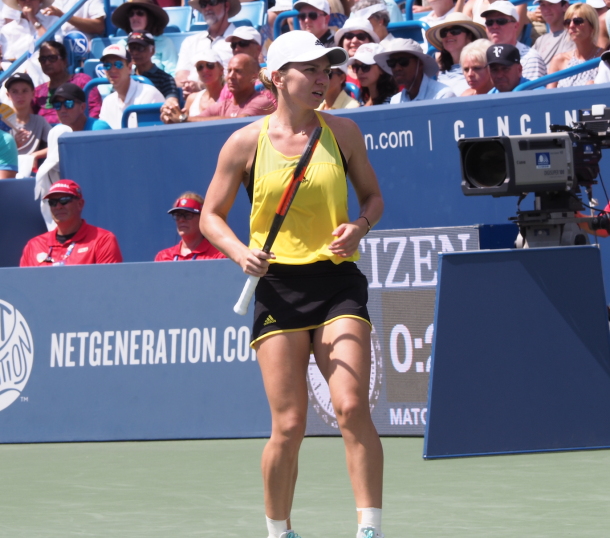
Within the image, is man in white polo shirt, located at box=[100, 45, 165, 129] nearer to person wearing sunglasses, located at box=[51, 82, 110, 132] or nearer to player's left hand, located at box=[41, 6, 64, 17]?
person wearing sunglasses, located at box=[51, 82, 110, 132]

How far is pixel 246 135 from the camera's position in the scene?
3.82 meters

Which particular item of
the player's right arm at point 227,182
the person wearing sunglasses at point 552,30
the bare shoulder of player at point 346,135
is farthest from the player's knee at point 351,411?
the person wearing sunglasses at point 552,30

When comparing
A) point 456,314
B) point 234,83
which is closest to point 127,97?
point 234,83

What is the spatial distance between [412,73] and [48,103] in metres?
5.50

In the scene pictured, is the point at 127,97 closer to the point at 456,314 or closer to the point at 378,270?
the point at 378,270

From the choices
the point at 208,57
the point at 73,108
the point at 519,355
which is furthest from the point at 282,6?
the point at 519,355

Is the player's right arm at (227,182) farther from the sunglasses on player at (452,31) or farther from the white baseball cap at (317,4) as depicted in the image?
the white baseball cap at (317,4)

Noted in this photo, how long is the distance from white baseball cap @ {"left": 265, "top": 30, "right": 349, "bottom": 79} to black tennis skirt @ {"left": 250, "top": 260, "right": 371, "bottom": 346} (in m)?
0.70

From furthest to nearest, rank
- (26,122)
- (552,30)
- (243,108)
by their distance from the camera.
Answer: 1. (26,122)
2. (552,30)
3. (243,108)

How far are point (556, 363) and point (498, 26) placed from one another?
14.3 feet

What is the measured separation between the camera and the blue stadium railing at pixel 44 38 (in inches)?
529

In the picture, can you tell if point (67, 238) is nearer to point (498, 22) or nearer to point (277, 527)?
point (498, 22)

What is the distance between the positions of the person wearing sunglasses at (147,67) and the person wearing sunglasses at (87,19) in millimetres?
3223

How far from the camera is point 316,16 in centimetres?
1124
